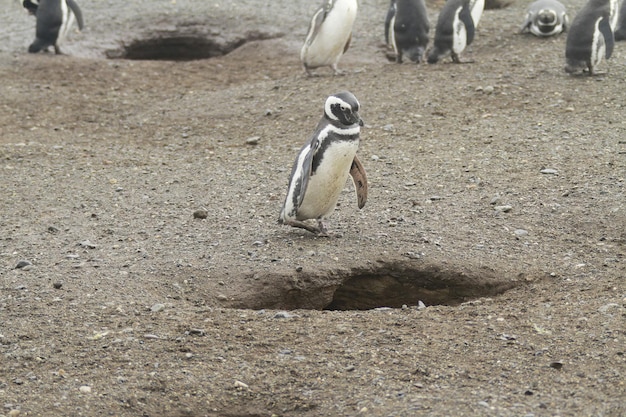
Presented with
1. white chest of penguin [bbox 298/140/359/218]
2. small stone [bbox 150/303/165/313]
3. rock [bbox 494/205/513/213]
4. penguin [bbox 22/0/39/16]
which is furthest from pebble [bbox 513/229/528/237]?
penguin [bbox 22/0/39/16]

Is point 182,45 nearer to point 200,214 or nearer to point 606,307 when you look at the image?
point 200,214

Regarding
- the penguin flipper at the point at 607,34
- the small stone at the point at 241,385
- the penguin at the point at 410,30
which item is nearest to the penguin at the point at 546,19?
the penguin at the point at 410,30

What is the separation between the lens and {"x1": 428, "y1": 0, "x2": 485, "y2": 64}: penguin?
354 inches

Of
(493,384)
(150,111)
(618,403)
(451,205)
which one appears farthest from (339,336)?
(150,111)

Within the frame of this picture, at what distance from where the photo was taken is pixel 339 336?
13.5 feet

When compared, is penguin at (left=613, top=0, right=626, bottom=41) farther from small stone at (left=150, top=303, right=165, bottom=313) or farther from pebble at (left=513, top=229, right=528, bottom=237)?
small stone at (left=150, top=303, right=165, bottom=313)

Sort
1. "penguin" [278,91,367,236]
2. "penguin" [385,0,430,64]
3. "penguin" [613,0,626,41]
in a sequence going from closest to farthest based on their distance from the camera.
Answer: "penguin" [278,91,367,236] → "penguin" [385,0,430,64] → "penguin" [613,0,626,41]

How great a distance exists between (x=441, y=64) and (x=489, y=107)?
151 cm

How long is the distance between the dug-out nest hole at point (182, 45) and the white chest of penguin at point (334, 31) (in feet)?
6.50

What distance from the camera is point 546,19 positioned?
9758 mm

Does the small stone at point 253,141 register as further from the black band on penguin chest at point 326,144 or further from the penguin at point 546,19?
the penguin at point 546,19

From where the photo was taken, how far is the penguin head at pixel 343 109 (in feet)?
16.4

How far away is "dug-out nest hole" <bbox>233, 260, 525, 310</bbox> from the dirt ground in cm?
1

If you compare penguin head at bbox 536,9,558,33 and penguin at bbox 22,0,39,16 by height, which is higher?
penguin head at bbox 536,9,558,33
